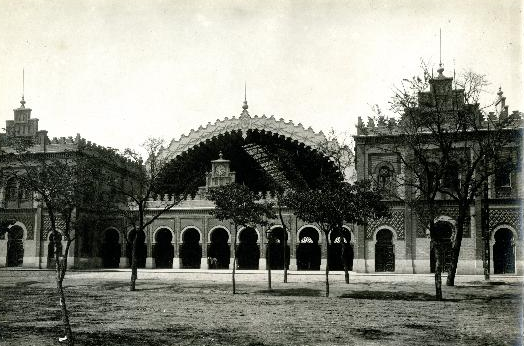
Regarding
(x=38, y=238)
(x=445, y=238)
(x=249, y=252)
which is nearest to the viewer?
(x=445, y=238)

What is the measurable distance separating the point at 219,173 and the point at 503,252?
21.4 meters

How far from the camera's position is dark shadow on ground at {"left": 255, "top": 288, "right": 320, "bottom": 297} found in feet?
69.9

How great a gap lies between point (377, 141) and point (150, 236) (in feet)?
62.1

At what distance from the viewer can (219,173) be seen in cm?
4300

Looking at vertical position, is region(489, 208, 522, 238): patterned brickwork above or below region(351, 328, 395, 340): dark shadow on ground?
above

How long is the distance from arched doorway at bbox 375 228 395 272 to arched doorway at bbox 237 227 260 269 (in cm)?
1017

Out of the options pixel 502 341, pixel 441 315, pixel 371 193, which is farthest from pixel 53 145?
pixel 502 341

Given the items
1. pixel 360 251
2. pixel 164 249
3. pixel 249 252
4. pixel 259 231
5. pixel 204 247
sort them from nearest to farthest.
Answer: pixel 360 251 → pixel 259 231 → pixel 204 247 → pixel 249 252 → pixel 164 249

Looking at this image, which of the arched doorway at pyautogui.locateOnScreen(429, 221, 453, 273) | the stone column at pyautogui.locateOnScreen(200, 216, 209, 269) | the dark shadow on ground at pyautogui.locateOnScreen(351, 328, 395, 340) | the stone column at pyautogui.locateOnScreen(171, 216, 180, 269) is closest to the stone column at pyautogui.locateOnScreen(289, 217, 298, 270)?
the stone column at pyautogui.locateOnScreen(200, 216, 209, 269)

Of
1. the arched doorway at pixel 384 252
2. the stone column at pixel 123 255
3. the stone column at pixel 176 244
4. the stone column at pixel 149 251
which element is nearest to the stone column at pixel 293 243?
the arched doorway at pixel 384 252

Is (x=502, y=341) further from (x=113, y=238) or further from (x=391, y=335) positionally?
(x=113, y=238)

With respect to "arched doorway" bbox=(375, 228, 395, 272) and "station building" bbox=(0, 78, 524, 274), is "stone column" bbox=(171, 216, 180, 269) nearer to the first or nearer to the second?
"station building" bbox=(0, 78, 524, 274)

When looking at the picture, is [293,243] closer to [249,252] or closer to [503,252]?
[249,252]

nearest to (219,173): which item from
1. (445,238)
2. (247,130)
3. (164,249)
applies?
(247,130)
